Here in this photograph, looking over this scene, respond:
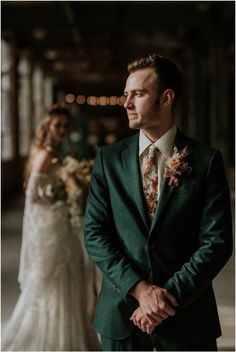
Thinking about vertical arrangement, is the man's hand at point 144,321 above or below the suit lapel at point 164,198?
below

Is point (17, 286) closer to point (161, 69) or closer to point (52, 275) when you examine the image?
point (52, 275)

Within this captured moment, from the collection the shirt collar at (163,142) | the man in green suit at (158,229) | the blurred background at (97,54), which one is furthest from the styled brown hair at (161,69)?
the blurred background at (97,54)

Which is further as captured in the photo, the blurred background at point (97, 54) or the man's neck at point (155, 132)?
the blurred background at point (97, 54)

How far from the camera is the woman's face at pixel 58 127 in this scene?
170 inches

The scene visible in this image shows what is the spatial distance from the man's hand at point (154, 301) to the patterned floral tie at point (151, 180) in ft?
0.74

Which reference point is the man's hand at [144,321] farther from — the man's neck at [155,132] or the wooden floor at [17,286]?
the wooden floor at [17,286]

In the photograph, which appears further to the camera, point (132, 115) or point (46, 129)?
point (46, 129)

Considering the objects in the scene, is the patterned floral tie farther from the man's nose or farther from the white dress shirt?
the man's nose

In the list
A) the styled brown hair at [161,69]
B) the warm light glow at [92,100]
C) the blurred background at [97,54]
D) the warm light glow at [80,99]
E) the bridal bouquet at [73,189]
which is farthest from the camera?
the warm light glow at [92,100]

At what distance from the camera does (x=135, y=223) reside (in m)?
2.10

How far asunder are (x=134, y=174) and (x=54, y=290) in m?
2.40

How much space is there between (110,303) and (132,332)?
11cm

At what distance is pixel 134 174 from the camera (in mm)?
2135

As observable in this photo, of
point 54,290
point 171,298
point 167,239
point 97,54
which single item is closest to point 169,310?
point 171,298
